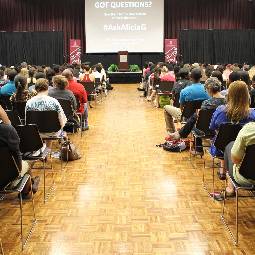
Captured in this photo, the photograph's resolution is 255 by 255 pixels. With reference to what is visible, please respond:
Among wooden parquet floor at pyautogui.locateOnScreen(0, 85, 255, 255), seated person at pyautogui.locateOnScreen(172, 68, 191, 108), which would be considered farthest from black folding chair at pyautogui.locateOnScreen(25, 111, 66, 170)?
seated person at pyautogui.locateOnScreen(172, 68, 191, 108)

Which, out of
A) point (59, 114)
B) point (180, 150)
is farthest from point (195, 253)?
Answer: point (180, 150)

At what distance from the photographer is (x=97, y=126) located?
33.8 ft

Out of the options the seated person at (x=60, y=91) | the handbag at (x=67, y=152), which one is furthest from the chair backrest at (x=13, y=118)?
the seated person at (x=60, y=91)

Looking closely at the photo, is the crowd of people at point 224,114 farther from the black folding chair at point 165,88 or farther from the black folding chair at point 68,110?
the black folding chair at point 165,88

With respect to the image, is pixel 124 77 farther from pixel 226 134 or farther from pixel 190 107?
pixel 226 134

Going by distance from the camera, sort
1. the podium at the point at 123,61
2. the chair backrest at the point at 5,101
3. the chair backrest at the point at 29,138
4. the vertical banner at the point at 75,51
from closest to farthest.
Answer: the chair backrest at the point at 29,138 < the chair backrest at the point at 5,101 < the podium at the point at 123,61 < the vertical banner at the point at 75,51

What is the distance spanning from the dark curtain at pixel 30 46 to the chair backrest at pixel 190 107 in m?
15.5

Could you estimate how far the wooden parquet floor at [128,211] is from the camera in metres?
4.18

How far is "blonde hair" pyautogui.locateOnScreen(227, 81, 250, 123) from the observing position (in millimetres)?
4870

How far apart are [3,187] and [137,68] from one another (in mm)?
17491

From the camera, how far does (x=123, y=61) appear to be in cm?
2073

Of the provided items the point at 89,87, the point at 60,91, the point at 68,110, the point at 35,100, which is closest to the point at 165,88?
the point at 89,87

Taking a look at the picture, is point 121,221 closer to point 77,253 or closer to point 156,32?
point 77,253

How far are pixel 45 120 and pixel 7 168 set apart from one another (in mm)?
2402
